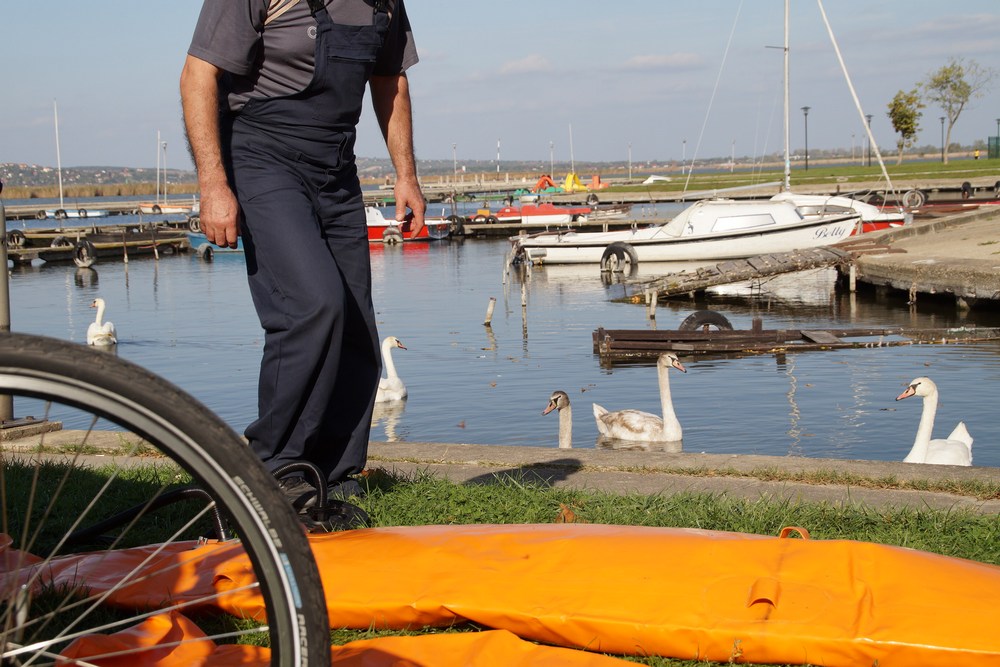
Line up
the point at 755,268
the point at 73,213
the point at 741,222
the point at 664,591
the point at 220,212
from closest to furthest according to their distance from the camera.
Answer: the point at 664,591 < the point at 220,212 < the point at 755,268 < the point at 741,222 < the point at 73,213

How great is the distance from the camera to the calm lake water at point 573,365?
12.7m

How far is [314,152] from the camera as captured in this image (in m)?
3.94

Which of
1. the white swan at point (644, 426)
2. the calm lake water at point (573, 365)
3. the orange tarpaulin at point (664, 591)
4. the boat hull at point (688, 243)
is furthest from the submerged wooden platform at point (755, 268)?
the orange tarpaulin at point (664, 591)

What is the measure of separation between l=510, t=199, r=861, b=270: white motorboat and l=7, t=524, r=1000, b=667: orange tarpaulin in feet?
107

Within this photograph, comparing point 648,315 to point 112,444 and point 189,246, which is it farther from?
point 189,246

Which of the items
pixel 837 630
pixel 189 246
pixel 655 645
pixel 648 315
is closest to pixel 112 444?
pixel 655 645

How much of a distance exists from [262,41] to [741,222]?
111 feet

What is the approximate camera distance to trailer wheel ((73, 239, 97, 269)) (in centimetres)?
4631

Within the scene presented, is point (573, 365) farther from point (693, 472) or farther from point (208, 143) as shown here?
point (208, 143)

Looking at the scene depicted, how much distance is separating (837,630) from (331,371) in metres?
2.04

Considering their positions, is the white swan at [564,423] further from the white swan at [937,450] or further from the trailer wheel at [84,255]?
the trailer wheel at [84,255]

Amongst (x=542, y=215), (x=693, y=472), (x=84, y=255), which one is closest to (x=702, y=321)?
(x=693, y=472)

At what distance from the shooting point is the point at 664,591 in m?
2.96

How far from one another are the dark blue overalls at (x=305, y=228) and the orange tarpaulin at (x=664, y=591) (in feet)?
2.29
